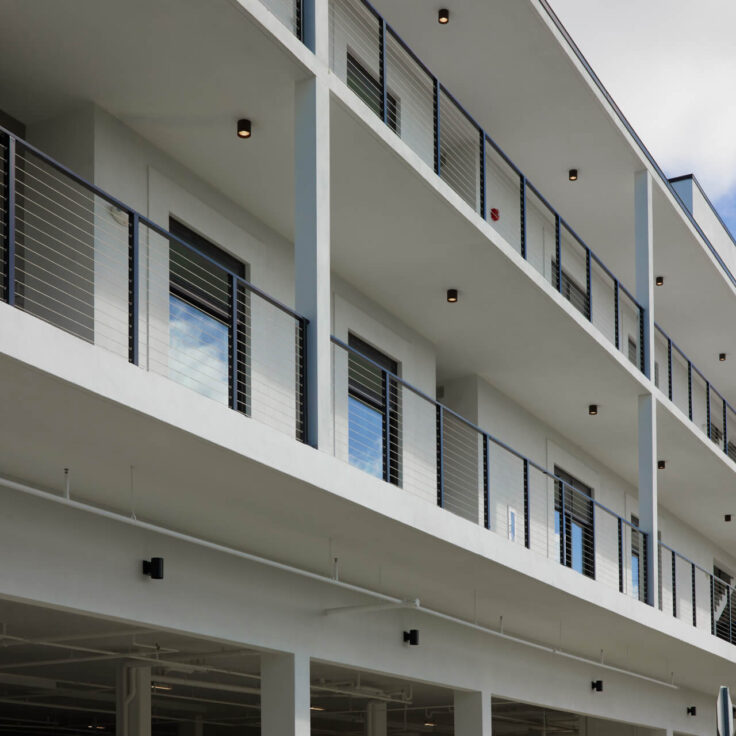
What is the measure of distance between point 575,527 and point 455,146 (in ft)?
17.3

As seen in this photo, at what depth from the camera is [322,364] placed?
7793 millimetres

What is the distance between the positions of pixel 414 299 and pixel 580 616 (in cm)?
346

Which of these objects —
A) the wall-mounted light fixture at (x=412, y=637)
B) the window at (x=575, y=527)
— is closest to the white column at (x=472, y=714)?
the wall-mounted light fixture at (x=412, y=637)

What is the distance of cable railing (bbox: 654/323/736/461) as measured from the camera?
17516 mm

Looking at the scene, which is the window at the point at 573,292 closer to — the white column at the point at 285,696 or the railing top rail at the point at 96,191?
the white column at the point at 285,696

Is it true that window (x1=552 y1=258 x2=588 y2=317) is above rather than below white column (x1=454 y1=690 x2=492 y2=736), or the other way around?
above

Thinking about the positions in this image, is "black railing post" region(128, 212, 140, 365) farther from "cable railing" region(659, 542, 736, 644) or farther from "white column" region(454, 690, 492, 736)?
"cable railing" region(659, 542, 736, 644)

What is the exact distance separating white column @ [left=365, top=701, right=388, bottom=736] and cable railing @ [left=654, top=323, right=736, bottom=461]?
5489mm

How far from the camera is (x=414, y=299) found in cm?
1177

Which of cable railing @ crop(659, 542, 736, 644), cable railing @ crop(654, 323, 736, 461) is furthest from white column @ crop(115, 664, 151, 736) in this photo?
cable railing @ crop(659, 542, 736, 644)

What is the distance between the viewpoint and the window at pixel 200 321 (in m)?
8.78

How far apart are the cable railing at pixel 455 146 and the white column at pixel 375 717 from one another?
17.4ft

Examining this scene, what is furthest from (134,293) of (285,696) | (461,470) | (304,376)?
(461,470)

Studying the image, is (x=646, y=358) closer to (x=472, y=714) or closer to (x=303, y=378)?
(x=472, y=714)
